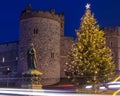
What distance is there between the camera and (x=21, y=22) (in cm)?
4431

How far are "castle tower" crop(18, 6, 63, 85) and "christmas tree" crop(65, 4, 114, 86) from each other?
1489cm

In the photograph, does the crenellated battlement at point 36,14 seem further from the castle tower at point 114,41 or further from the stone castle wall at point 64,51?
the castle tower at point 114,41

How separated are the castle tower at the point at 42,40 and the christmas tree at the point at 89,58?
48.9 feet

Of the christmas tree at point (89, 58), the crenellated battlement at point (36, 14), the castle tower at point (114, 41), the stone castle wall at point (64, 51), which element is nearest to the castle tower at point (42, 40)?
the crenellated battlement at point (36, 14)

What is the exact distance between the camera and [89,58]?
2770 cm

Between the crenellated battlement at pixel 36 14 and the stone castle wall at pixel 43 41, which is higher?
the crenellated battlement at pixel 36 14

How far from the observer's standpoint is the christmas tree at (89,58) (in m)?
27.6

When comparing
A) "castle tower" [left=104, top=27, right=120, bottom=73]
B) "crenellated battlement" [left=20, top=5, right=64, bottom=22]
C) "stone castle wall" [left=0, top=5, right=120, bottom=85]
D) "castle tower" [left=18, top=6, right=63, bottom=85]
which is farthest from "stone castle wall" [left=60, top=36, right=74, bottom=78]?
"castle tower" [left=104, top=27, right=120, bottom=73]

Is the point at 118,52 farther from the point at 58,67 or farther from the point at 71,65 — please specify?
the point at 71,65

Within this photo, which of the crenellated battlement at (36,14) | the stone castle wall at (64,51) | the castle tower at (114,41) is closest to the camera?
the crenellated battlement at (36,14)

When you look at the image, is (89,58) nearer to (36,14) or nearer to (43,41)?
(43,41)

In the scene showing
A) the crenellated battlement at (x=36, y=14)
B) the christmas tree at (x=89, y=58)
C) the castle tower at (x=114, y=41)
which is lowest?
the christmas tree at (x=89, y=58)

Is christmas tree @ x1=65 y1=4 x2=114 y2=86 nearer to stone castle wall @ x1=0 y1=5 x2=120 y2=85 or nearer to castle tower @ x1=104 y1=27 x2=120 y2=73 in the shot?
stone castle wall @ x1=0 y1=5 x2=120 y2=85

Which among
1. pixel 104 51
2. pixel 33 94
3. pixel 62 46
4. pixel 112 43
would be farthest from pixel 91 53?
pixel 112 43
